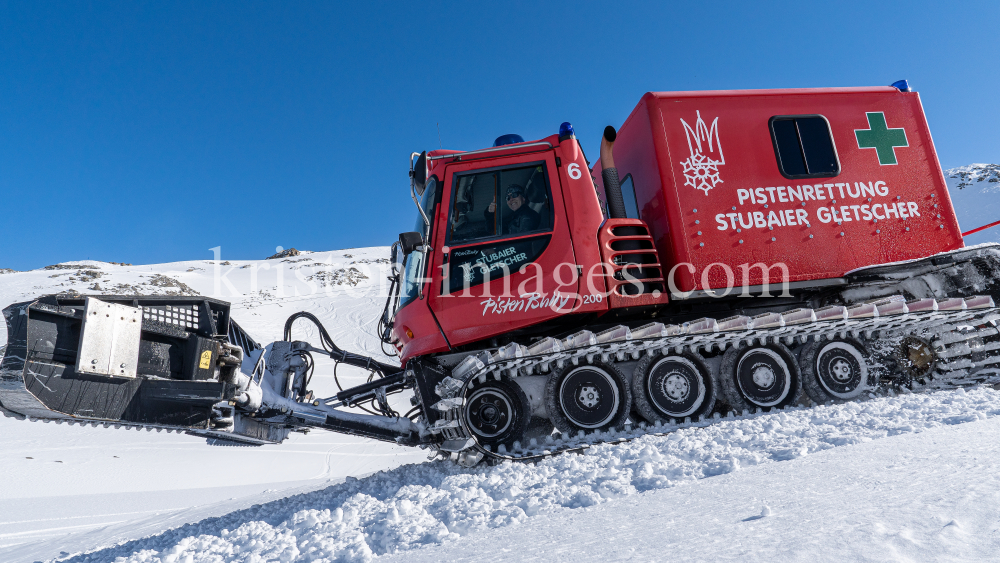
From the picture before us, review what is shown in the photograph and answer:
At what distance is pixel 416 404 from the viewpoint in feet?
15.9

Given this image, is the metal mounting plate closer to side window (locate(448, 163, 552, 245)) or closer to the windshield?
the windshield

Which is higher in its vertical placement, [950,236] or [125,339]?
[950,236]

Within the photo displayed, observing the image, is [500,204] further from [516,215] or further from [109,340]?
[109,340]

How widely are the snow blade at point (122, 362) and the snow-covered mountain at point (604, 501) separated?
3.02 ft

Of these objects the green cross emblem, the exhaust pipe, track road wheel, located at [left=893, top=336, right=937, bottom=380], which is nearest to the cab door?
the exhaust pipe

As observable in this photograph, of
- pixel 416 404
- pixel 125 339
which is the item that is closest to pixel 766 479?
pixel 416 404

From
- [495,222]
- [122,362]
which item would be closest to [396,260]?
[495,222]

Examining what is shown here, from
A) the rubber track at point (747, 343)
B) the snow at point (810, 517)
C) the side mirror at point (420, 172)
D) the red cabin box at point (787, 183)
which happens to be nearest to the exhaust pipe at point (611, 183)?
the red cabin box at point (787, 183)

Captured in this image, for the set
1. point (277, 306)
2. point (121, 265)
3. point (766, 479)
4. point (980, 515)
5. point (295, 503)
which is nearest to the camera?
point (980, 515)

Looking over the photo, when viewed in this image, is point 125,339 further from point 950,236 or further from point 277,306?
point 277,306

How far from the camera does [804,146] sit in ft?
16.7

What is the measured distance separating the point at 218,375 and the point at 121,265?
172 feet

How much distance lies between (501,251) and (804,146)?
3.31 meters

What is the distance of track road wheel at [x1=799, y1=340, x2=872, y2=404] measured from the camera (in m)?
4.71
